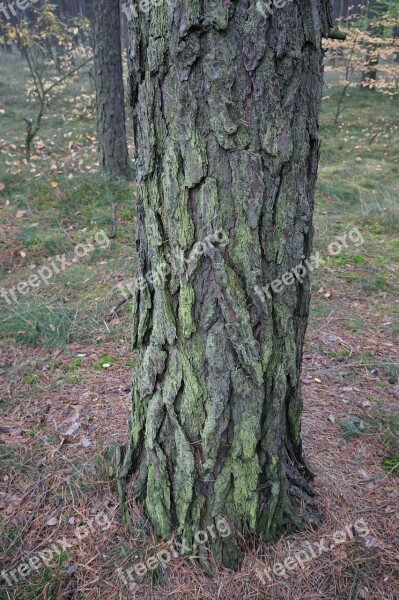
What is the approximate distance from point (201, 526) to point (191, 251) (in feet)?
3.81

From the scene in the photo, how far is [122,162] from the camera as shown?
6582 millimetres

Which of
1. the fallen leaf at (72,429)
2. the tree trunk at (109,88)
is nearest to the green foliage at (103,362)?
the fallen leaf at (72,429)

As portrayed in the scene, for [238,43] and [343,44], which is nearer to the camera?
[238,43]

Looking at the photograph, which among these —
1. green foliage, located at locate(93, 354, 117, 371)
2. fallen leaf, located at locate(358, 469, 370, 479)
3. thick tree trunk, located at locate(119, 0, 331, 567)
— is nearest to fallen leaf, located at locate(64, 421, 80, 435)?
green foliage, located at locate(93, 354, 117, 371)

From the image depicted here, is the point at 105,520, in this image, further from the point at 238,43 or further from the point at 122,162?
the point at 122,162

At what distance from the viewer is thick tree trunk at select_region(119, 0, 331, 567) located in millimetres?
1315

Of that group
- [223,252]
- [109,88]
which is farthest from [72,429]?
[109,88]

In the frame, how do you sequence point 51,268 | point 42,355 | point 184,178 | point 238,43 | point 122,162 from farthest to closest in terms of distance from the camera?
point 122,162, point 51,268, point 42,355, point 184,178, point 238,43

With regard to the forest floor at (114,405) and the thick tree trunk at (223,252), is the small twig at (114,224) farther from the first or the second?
the thick tree trunk at (223,252)

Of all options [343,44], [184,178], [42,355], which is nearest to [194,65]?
[184,178]

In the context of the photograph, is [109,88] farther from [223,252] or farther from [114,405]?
[223,252]

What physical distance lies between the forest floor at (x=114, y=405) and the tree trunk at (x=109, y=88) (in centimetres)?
43

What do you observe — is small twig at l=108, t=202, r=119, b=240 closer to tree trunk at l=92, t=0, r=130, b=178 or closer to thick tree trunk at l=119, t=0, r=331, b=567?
tree trunk at l=92, t=0, r=130, b=178

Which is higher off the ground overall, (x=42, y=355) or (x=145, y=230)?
(x=145, y=230)
